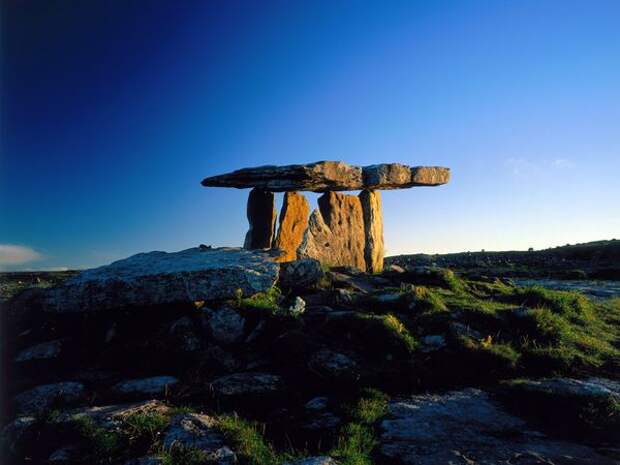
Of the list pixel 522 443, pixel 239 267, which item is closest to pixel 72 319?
pixel 239 267

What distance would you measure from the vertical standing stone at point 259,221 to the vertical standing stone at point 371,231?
12.5 ft

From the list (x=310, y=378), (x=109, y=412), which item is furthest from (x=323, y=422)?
(x=109, y=412)

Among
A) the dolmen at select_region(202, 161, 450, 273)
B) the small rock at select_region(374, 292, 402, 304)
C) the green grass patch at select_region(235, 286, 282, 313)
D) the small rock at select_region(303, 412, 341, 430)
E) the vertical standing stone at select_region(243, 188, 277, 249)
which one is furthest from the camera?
the vertical standing stone at select_region(243, 188, 277, 249)

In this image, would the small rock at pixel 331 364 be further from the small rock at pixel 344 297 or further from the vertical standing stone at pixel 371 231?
the vertical standing stone at pixel 371 231

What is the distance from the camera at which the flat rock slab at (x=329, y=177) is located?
14320 millimetres

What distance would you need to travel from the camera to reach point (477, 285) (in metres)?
12.3

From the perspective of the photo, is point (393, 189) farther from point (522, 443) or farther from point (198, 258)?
point (522, 443)

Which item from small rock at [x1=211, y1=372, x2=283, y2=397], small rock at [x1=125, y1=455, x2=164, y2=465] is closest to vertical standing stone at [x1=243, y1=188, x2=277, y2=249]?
small rock at [x1=211, y1=372, x2=283, y2=397]

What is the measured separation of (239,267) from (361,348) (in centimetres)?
297

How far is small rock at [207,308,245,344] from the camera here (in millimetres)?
7660

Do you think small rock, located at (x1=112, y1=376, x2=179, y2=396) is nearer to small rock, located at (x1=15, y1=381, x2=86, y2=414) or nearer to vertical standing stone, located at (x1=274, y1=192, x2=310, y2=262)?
small rock, located at (x1=15, y1=381, x2=86, y2=414)

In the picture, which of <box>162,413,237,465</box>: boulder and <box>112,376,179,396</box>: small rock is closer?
<box>162,413,237,465</box>: boulder

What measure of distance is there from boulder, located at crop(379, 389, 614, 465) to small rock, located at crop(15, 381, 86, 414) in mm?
4293

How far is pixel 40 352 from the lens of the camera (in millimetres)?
7598
